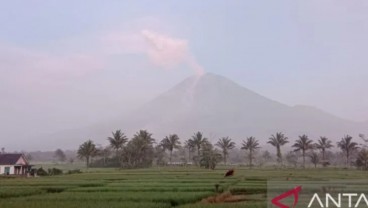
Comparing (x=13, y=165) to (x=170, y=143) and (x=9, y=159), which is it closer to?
(x=9, y=159)

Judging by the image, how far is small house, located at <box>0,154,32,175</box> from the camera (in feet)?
207

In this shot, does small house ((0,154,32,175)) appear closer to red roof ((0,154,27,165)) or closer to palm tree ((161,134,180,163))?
red roof ((0,154,27,165))

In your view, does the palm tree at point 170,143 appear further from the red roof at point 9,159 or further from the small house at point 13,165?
the red roof at point 9,159

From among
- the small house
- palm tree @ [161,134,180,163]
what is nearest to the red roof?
the small house

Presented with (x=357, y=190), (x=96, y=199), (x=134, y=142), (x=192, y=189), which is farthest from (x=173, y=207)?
(x=134, y=142)

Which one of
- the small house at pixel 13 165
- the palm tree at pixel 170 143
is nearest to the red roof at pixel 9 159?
the small house at pixel 13 165

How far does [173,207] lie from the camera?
842 inches

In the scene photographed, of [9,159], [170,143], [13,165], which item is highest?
[170,143]

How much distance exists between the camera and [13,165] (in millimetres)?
63312

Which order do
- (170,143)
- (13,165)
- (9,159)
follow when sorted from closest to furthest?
(13,165) < (9,159) < (170,143)

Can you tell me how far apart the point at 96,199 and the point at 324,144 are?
77.5 metres

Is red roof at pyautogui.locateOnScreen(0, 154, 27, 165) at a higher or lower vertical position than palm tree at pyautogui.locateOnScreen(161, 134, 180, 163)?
lower

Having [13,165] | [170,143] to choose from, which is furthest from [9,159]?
[170,143]

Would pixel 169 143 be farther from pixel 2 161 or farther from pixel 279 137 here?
pixel 2 161
